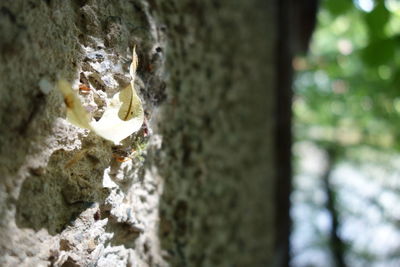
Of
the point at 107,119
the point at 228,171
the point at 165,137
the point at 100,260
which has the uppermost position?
the point at 228,171

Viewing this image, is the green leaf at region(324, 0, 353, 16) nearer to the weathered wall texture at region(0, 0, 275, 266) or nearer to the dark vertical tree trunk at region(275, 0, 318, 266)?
the dark vertical tree trunk at region(275, 0, 318, 266)

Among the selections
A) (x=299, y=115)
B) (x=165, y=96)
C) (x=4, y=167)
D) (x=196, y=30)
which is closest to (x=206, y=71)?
(x=196, y=30)

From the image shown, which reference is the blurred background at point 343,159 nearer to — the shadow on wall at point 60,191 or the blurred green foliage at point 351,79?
the blurred green foliage at point 351,79

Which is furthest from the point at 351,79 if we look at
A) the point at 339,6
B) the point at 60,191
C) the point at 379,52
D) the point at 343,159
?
the point at 60,191

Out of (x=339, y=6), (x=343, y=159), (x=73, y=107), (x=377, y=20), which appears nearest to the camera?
(x=73, y=107)

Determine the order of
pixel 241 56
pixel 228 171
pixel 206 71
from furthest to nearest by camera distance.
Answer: pixel 241 56, pixel 228 171, pixel 206 71

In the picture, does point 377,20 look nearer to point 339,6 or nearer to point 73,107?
point 339,6

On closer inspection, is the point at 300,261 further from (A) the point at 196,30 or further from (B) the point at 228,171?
(A) the point at 196,30

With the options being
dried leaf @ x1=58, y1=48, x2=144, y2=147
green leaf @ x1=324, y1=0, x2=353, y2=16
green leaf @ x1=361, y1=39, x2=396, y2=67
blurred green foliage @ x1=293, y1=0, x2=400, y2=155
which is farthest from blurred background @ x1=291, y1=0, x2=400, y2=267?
dried leaf @ x1=58, y1=48, x2=144, y2=147

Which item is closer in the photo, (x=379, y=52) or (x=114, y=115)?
(x=114, y=115)
